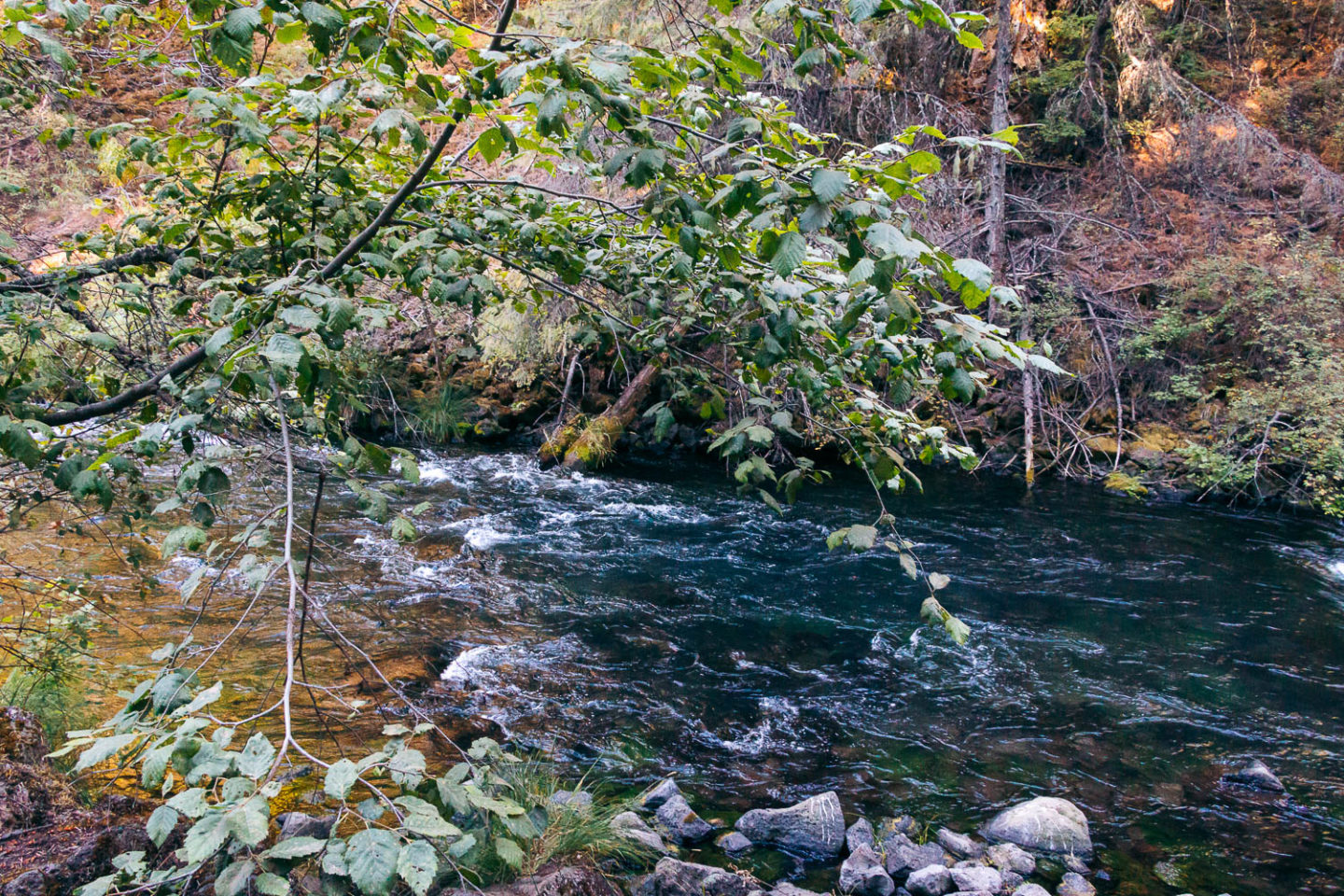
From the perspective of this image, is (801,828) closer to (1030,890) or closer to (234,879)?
(1030,890)

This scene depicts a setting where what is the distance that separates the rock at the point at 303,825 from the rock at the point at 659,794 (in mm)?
1484

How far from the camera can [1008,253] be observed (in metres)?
11.5

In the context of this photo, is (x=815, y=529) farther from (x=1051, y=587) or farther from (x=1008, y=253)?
(x=1008, y=253)

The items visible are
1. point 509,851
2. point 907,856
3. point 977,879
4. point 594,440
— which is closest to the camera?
point 509,851

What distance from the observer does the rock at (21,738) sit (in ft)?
9.39

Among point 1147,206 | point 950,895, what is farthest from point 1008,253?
point 950,895

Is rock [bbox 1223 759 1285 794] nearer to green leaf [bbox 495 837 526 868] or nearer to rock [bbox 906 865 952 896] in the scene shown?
rock [bbox 906 865 952 896]

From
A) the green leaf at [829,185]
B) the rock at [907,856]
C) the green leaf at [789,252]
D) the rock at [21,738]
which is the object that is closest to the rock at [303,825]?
the rock at [21,738]

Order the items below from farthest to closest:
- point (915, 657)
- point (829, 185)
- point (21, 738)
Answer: point (915, 657) → point (21, 738) → point (829, 185)

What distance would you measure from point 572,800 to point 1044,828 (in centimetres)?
233

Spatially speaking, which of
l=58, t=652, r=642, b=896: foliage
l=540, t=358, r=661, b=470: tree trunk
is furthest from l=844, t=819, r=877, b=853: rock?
l=540, t=358, r=661, b=470: tree trunk

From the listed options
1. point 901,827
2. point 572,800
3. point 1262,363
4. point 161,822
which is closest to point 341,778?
point 161,822

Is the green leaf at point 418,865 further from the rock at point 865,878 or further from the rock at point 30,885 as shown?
the rock at point 865,878

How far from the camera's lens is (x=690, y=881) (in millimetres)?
3031
